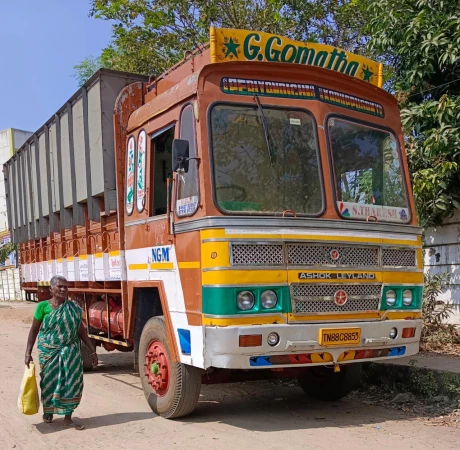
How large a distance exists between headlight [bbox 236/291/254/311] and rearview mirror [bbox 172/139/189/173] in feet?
3.85

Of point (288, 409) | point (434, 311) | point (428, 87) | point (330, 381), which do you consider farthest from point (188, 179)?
point (428, 87)

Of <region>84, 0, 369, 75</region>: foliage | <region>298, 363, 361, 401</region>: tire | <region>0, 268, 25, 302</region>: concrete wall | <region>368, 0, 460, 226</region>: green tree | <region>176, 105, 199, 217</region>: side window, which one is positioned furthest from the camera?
<region>0, 268, 25, 302</region>: concrete wall

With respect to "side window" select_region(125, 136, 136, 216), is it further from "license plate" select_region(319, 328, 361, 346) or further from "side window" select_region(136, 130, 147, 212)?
"license plate" select_region(319, 328, 361, 346)

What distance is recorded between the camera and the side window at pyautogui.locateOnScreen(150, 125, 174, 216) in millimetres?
5871

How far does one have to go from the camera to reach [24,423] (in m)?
5.89

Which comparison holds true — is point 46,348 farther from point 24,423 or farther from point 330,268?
point 330,268

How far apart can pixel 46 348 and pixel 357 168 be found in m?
3.34

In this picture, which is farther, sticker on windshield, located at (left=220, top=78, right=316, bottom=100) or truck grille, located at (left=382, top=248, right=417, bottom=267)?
truck grille, located at (left=382, top=248, right=417, bottom=267)

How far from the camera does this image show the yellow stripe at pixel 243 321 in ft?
15.8

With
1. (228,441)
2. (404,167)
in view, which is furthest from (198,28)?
(228,441)

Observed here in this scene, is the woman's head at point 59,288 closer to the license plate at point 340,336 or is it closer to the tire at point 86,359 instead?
the license plate at point 340,336

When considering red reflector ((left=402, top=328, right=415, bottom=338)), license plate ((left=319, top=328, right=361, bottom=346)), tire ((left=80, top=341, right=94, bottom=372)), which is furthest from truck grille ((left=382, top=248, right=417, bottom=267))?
tire ((left=80, top=341, right=94, bottom=372))

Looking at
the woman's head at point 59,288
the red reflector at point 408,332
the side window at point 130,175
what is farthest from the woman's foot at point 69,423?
the red reflector at point 408,332

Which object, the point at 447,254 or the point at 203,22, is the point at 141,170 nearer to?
the point at 447,254
